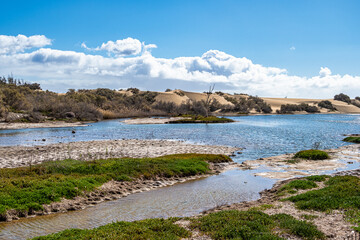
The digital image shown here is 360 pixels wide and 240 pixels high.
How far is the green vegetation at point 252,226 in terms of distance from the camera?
9352 mm

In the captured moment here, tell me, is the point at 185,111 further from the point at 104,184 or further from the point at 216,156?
the point at 104,184

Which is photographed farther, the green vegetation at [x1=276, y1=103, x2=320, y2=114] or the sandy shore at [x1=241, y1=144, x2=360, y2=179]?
the green vegetation at [x1=276, y1=103, x2=320, y2=114]

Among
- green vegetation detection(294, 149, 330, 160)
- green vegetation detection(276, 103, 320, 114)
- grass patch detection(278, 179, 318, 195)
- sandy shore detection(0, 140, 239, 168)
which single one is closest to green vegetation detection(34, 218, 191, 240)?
grass patch detection(278, 179, 318, 195)

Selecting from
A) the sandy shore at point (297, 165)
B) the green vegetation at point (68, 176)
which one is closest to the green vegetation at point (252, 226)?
the green vegetation at point (68, 176)

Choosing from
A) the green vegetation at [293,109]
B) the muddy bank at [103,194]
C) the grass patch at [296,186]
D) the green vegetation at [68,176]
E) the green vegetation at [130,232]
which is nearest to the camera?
the green vegetation at [130,232]

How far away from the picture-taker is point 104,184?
57.0 ft

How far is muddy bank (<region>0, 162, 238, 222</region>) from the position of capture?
13.2 metres

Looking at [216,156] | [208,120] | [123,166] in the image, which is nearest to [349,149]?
[216,156]

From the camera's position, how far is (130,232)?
964 cm

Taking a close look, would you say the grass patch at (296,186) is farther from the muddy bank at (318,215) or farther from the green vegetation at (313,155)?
the green vegetation at (313,155)

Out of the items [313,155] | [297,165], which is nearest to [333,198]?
[297,165]

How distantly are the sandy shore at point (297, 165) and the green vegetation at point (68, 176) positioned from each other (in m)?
4.52

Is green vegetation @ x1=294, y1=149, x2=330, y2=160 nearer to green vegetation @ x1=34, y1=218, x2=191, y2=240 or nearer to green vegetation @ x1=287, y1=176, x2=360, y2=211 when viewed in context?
green vegetation @ x1=287, y1=176, x2=360, y2=211

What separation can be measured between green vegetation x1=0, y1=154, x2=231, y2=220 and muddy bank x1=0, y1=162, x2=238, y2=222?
264mm
